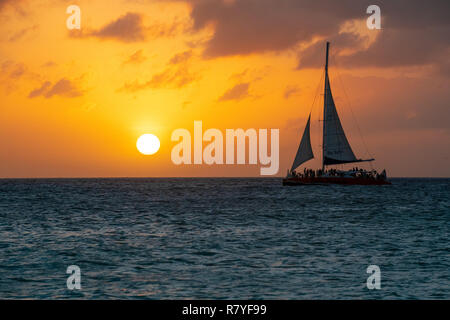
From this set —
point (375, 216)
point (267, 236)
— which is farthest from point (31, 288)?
point (375, 216)

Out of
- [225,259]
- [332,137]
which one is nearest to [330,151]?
[332,137]

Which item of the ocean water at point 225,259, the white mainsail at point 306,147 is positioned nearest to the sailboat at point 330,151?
the white mainsail at point 306,147

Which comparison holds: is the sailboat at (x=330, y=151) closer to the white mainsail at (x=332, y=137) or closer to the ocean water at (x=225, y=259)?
the white mainsail at (x=332, y=137)

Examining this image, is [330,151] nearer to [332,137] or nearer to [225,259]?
[332,137]

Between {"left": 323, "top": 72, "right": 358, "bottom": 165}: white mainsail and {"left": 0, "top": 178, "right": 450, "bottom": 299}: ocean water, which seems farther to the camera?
{"left": 323, "top": 72, "right": 358, "bottom": 165}: white mainsail

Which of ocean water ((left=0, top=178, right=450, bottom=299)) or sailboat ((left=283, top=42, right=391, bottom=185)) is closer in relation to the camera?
ocean water ((left=0, top=178, right=450, bottom=299))

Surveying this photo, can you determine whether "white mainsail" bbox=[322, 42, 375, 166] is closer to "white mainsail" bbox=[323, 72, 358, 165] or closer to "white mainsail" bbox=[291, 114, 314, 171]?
"white mainsail" bbox=[323, 72, 358, 165]

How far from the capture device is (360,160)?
10969 cm

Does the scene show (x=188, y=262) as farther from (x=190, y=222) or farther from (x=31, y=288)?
(x=190, y=222)

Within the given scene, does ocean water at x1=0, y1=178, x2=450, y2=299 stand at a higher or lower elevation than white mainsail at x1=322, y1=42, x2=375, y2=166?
lower

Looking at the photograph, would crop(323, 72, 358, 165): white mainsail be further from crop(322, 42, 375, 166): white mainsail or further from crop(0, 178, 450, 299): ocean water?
crop(0, 178, 450, 299): ocean water

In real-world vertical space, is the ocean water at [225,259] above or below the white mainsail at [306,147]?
below

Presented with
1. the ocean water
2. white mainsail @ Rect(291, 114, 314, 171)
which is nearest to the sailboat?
white mainsail @ Rect(291, 114, 314, 171)
